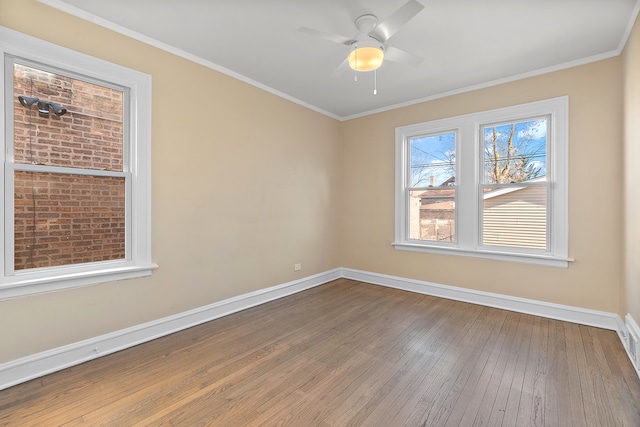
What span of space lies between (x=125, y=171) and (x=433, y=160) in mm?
3758

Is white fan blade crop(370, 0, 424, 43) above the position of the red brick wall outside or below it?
above

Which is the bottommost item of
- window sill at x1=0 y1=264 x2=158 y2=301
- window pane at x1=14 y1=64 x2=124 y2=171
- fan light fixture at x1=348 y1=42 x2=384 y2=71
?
window sill at x1=0 y1=264 x2=158 y2=301

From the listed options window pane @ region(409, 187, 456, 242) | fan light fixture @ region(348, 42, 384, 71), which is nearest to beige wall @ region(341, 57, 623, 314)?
window pane @ region(409, 187, 456, 242)

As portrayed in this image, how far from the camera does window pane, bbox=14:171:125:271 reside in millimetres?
2109

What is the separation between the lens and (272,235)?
382 cm

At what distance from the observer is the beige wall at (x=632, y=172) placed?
2215 mm

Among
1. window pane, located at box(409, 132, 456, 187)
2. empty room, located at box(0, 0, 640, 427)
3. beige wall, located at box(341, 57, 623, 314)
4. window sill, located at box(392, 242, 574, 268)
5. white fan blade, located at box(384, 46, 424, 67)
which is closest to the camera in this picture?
empty room, located at box(0, 0, 640, 427)

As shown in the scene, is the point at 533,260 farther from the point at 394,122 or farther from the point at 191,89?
the point at 191,89

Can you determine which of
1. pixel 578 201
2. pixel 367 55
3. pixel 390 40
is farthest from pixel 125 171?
pixel 578 201

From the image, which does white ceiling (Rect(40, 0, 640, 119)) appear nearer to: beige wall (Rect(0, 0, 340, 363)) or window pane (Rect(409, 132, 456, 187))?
beige wall (Rect(0, 0, 340, 363))

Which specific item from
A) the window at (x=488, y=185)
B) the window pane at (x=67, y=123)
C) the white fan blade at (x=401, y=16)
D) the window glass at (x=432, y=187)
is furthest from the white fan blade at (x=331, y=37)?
the window glass at (x=432, y=187)

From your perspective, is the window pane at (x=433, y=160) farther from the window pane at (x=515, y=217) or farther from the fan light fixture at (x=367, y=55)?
the fan light fixture at (x=367, y=55)

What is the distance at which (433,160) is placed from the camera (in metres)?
4.10

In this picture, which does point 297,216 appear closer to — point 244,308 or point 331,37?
point 244,308
